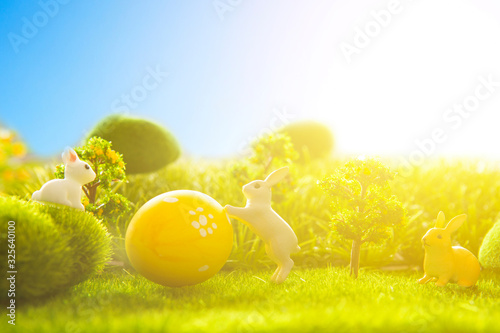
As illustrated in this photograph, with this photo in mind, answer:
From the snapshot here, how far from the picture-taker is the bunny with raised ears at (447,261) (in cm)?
468

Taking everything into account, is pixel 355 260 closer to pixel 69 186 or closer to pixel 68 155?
pixel 69 186

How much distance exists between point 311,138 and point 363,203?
6712mm

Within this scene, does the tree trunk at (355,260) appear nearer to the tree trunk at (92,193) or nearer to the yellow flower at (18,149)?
the tree trunk at (92,193)

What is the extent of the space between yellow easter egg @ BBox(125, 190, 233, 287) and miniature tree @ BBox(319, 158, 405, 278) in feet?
4.75

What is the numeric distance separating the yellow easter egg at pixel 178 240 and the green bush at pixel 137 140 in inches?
142

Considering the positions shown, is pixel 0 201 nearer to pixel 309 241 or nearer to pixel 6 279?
pixel 6 279

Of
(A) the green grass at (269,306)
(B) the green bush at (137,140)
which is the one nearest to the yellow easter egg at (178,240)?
(A) the green grass at (269,306)

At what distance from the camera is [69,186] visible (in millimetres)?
4445

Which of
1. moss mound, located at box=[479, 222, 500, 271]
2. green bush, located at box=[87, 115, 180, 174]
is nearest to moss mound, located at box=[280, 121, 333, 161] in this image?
green bush, located at box=[87, 115, 180, 174]

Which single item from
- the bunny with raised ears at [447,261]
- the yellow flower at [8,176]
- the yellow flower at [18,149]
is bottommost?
the yellow flower at [8,176]

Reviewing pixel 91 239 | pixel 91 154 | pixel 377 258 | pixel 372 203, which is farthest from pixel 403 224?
pixel 91 154

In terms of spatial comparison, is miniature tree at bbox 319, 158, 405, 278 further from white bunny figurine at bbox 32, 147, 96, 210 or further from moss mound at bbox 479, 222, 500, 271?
white bunny figurine at bbox 32, 147, 96, 210

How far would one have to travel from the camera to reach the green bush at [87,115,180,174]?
7.76m

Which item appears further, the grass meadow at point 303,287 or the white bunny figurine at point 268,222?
the white bunny figurine at point 268,222
